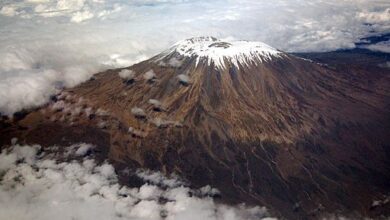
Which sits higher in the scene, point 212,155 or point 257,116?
point 257,116

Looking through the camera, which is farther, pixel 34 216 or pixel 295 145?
pixel 295 145

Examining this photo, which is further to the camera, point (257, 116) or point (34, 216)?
point (257, 116)

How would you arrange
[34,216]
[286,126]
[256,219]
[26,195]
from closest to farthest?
[256,219] → [34,216] → [26,195] → [286,126]

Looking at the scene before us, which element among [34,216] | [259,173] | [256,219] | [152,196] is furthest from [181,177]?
[34,216]

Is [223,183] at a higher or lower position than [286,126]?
lower

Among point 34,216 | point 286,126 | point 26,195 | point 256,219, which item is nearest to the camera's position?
point 256,219

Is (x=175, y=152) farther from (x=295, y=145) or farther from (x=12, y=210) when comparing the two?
(x=12, y=210)

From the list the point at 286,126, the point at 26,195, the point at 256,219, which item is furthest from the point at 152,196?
the point at 286,126

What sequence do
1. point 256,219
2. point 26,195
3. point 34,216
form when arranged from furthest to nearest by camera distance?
1. point 26,195
2. point 34,216
3. point 256,219

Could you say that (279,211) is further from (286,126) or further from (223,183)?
(286,126)
